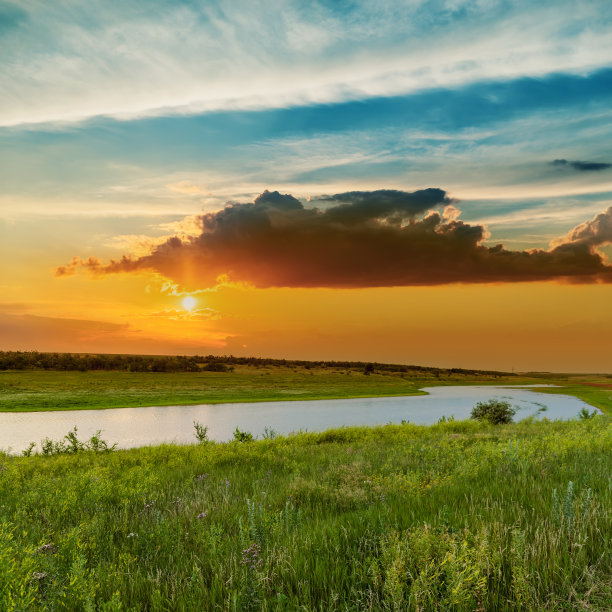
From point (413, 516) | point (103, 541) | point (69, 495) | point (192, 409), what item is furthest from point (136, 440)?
point (413, 516)

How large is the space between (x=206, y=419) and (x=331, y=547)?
43.2m

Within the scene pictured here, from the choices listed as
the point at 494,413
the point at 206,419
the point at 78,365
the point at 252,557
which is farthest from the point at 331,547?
the point at 78,365

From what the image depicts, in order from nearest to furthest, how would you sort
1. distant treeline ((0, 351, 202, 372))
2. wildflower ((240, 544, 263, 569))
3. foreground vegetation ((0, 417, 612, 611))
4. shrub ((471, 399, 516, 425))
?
1. foreground vegetation ((0, 417, 612, 611))
2. wildflower ((240, 544, 263, 569))
3. shrub ((471, 399, 516, 425))
4. distant treeline ((0, 351, 202, 372))

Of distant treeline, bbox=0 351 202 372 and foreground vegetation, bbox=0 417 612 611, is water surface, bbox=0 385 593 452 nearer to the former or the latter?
foreground vegetation, bbox=0 417 612 611

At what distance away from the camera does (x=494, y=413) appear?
32.2 metres

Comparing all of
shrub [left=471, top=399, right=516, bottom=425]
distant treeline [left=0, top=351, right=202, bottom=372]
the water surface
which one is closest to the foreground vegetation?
the water surface

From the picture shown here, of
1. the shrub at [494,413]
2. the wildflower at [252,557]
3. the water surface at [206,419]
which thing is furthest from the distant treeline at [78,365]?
the wildflower at [252,557]

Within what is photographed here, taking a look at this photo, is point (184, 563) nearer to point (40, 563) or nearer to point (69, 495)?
point (40, 563)

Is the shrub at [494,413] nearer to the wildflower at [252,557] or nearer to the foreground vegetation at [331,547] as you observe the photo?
the foreground vegetation at [331,547]

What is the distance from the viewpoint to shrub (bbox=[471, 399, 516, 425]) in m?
31.6

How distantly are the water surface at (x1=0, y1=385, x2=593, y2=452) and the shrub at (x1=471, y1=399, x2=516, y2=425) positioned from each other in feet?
15.1

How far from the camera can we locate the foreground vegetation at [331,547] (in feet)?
10.3

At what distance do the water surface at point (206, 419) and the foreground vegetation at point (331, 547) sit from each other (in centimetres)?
2106

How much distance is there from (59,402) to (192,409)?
60.7 feet
